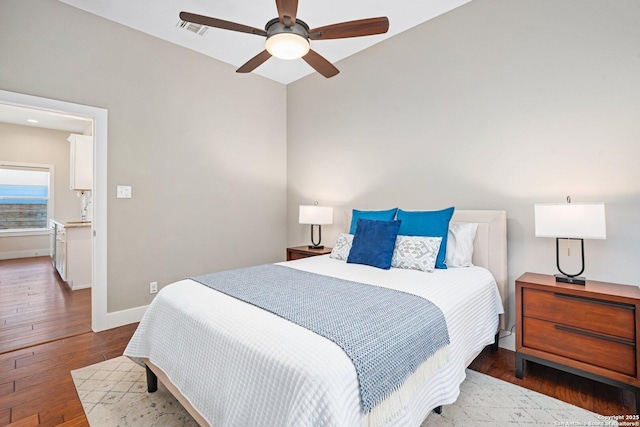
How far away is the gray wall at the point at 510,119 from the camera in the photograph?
2.11 metres

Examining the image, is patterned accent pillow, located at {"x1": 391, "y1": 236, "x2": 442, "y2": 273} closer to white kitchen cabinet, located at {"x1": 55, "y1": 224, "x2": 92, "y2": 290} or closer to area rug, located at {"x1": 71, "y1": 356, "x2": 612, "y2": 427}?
area rug, located at {"x1": 71, "y1": 356, "x2": 612, "y2": 427}

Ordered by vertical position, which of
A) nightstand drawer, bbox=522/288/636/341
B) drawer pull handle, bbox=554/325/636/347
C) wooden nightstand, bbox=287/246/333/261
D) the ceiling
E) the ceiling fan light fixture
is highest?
the ceiling

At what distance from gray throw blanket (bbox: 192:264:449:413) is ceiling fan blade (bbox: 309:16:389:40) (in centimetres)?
167

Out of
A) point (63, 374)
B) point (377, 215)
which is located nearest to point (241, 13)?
point (377, 215)

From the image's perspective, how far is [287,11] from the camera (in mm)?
1805

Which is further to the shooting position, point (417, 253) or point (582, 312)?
point (417, 253)

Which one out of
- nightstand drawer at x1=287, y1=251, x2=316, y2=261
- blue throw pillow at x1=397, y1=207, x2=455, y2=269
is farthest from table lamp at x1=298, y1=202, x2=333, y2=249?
blue throw pillow at x1=397, y1=207, x2=455, y2=269

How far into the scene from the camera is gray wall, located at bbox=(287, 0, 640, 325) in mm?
2113

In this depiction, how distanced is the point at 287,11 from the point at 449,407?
2.53 meters

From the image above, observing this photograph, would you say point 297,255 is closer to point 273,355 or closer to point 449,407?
point 449,407

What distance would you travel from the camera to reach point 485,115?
2705 millimetres

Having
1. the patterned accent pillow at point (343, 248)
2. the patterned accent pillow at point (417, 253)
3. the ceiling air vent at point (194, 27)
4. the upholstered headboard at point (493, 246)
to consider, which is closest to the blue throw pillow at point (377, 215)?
the patterned accent pillow at point (343, 248)

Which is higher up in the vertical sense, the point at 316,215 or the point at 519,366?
the point at 316,215

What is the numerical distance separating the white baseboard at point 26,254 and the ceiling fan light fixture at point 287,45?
7739 mm
